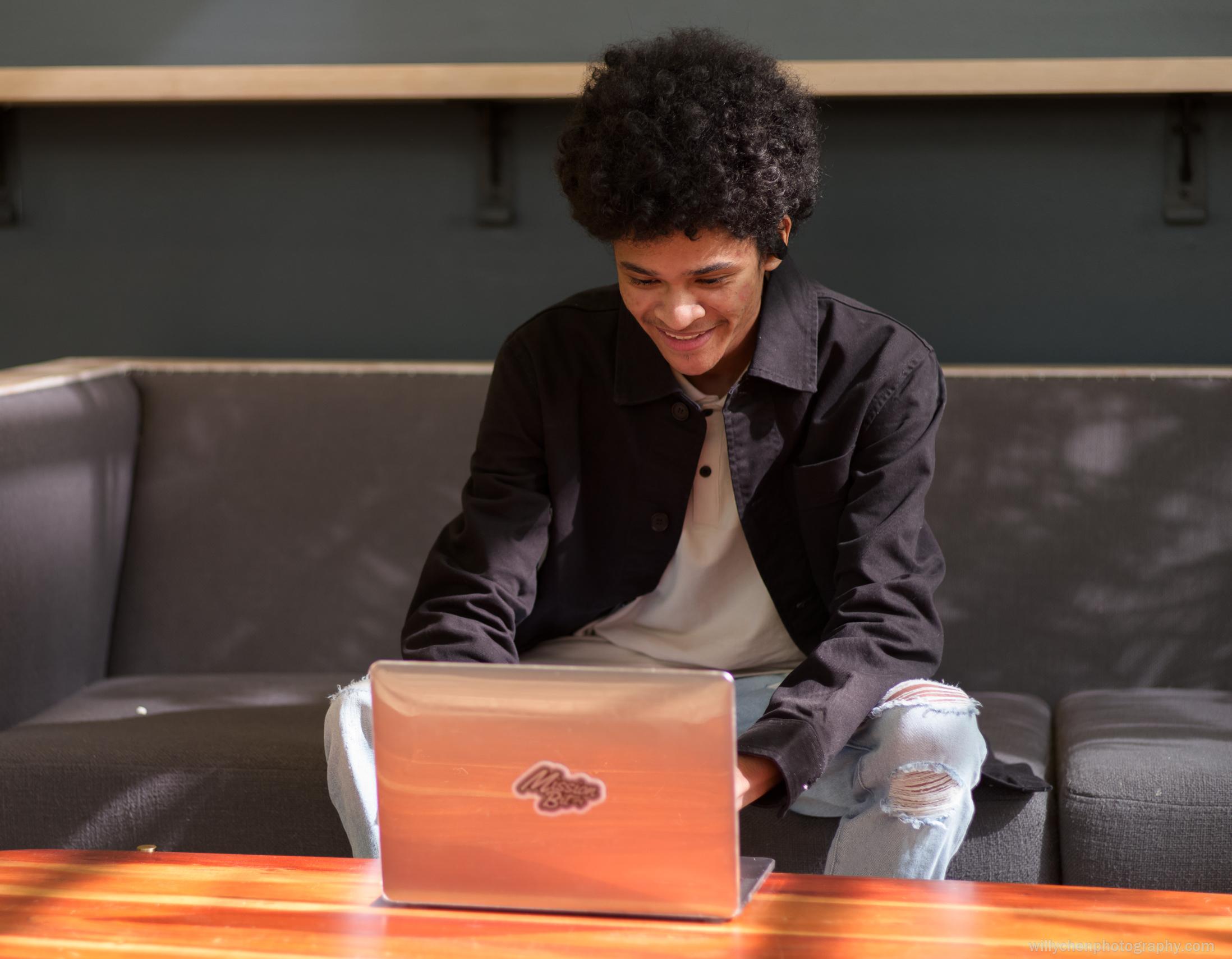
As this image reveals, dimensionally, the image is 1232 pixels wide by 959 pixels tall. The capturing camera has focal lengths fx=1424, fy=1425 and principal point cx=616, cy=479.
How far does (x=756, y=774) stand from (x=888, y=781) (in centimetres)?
19

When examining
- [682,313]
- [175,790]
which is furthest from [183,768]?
[682,313]

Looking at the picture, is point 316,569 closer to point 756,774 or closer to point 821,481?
point 821,481

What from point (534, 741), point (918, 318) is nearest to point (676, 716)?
point (534, 741)

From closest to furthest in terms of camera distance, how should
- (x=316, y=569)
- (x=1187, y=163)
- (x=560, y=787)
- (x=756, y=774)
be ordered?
(x=560, y=787)
(x=756, y=774)
(x=316, y=569)
(x=1187, y=163)

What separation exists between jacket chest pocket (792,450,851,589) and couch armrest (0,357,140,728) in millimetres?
1130

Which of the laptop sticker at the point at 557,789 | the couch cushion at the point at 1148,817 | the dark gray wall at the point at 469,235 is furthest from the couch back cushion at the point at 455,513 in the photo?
the laptop sticker at the point at 557,789

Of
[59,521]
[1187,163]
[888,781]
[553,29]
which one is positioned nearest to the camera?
[888,781]

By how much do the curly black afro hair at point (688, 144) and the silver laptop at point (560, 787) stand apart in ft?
1.98

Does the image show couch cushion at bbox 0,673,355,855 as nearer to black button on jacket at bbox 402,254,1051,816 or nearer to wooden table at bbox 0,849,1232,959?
black button on jacket at bbox 402,254,1051,816

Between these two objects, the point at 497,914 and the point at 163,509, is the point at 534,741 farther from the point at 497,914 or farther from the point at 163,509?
the point at 163,509

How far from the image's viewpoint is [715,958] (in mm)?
984

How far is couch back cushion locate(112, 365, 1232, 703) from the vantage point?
2.18 meters

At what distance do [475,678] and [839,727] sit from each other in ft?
1.61

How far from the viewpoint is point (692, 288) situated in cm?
152
